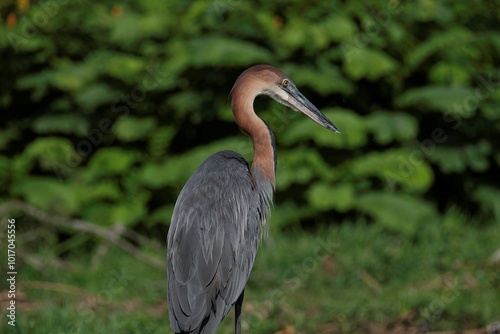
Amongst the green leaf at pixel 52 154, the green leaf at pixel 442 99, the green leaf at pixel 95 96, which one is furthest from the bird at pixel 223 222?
the green leaf at pixel 52 154

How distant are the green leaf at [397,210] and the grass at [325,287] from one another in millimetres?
81

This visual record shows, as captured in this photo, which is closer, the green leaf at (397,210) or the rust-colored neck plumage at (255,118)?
the rust-colored neck plumage at (255,118)

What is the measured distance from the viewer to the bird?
4793 mm

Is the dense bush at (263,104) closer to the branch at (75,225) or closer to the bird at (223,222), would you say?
the branch at (75,225)

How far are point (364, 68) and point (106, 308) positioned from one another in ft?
11.3

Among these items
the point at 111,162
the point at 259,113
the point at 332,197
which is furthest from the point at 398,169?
the point at 111,162

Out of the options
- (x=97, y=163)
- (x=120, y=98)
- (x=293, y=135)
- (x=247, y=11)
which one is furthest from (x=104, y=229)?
(x=247, y=11)

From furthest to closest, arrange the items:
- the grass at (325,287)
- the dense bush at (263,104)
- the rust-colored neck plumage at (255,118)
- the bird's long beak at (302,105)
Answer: the dense bush at (263,104) → the grass at (325,287) → the bird's long beak at (302,105) → the rust-colored neck plumage at (255,118)

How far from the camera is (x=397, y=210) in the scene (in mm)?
8141

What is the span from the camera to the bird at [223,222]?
4.79m

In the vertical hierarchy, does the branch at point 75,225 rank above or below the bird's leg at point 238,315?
below

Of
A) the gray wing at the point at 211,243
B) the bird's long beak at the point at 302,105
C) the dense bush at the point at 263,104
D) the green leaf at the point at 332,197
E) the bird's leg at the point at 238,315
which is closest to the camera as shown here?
the gray wing at the point at 211,243

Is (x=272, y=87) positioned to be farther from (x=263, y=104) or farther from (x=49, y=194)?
(x=49, y=194)

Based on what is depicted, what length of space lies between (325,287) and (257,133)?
204cm
